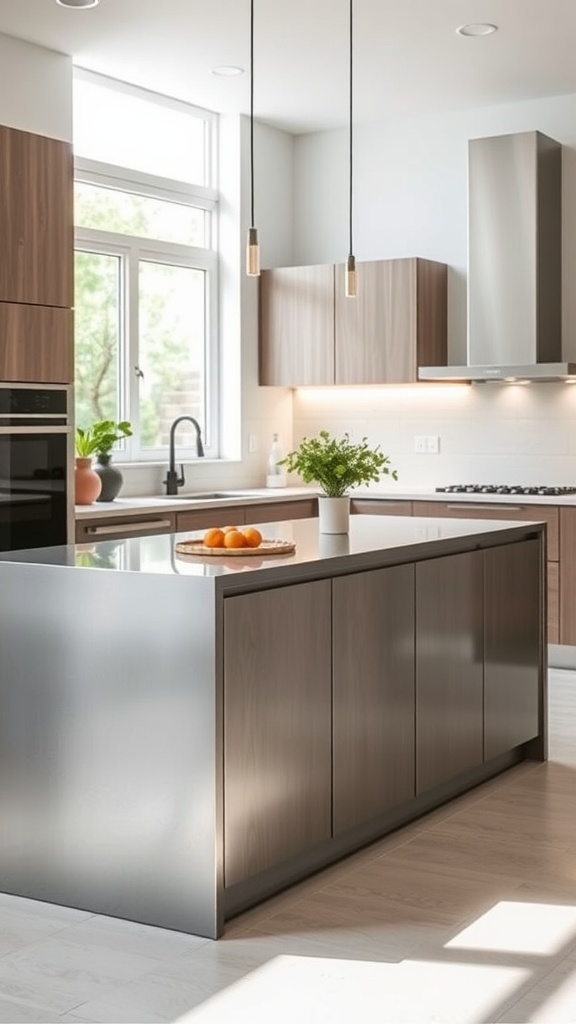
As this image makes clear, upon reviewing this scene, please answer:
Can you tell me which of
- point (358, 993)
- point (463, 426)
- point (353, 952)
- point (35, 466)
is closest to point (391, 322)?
point (463, 426)

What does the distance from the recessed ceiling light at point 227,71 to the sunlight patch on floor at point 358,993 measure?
14.8 feet

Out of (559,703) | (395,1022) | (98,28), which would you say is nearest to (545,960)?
(395,1022)

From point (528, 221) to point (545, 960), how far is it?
14.6 ft

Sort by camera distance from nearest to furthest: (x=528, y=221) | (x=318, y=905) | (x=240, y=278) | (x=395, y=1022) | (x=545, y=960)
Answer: (x=395, y=1022)
(x=545, y=960)
(x=318, y=905)
(x=528, y=221)
(x=240, y=278)

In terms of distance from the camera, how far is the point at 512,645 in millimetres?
4516

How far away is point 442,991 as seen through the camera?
8.88ft

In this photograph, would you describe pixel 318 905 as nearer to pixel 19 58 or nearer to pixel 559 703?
pixel 559 703

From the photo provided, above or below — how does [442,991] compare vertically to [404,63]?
below

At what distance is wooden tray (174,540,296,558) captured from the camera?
3.51 m

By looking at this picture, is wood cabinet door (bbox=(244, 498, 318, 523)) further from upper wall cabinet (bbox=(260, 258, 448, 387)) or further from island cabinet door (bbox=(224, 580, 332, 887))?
island cabinet door (bbox=(224, 580, 332, 887))

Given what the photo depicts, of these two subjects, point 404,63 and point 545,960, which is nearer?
point 545,960

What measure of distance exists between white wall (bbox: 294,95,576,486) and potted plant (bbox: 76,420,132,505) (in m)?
1.93

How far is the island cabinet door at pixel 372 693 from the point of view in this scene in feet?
11.5

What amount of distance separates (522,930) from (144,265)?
4.55m
